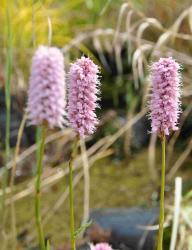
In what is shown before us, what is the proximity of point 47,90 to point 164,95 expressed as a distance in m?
0.18

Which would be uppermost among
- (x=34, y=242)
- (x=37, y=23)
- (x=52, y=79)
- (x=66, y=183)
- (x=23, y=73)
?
(x=37, y=23)

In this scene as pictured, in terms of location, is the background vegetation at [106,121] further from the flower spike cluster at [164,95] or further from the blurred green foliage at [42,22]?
the flower spike cluster at [164,95]

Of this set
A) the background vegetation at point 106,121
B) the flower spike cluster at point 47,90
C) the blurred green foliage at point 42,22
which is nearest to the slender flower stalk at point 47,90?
the flower spike cluster at point 47,90

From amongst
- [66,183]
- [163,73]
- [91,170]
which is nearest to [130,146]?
[91,170]

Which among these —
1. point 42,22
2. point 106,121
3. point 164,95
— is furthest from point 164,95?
point 42,22

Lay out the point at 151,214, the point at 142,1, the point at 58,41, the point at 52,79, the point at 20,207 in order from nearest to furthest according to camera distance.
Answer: the point at 52,79
the point at 151,214
the point at 20,207
the point at 58,41
the point at 142,1

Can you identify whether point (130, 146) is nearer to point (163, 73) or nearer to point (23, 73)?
point (23, 73)

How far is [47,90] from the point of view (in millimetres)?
899

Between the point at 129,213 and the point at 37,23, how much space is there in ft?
4.56

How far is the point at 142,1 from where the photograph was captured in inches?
151

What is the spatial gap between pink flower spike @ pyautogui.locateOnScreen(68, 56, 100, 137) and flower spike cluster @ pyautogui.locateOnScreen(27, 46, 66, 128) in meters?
0.04

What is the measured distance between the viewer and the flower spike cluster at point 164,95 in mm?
973

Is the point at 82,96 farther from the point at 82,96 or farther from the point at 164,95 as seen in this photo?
the point at 164,95

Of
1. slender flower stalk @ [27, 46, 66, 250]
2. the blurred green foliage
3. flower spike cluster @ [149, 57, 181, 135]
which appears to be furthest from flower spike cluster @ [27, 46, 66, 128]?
the blurred green foliage
